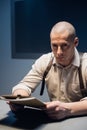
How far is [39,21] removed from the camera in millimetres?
2824

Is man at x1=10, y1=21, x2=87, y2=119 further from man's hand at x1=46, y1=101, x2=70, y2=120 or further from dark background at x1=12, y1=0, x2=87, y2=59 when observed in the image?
dark background at x1=12, y1=0, x2=87, y2=59

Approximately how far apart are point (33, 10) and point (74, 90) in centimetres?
163

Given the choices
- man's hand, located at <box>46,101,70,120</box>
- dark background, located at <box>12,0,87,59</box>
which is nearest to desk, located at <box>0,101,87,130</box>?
man's hand, located at <box>46,101,70,120</box>

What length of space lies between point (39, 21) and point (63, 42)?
1486 millimetres

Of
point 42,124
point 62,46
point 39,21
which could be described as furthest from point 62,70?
point 39,21

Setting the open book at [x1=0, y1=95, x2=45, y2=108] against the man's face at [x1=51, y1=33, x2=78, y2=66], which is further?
the man's face at [x1=51, y1=33, x2=78, y2=66]

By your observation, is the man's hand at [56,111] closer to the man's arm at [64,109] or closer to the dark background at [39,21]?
the man's arm at [64,109]

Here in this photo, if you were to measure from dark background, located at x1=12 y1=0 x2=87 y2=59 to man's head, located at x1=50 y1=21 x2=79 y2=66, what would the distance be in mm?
1070

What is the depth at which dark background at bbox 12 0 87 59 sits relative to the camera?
8.24 ft

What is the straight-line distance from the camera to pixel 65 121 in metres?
1.13

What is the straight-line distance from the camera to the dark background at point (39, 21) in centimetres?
251

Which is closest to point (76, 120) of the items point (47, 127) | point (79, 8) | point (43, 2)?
point (47, 127)

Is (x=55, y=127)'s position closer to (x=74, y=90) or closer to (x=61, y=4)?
(x=74, y=90)

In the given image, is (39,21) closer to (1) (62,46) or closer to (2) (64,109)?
(1) (62,46)
